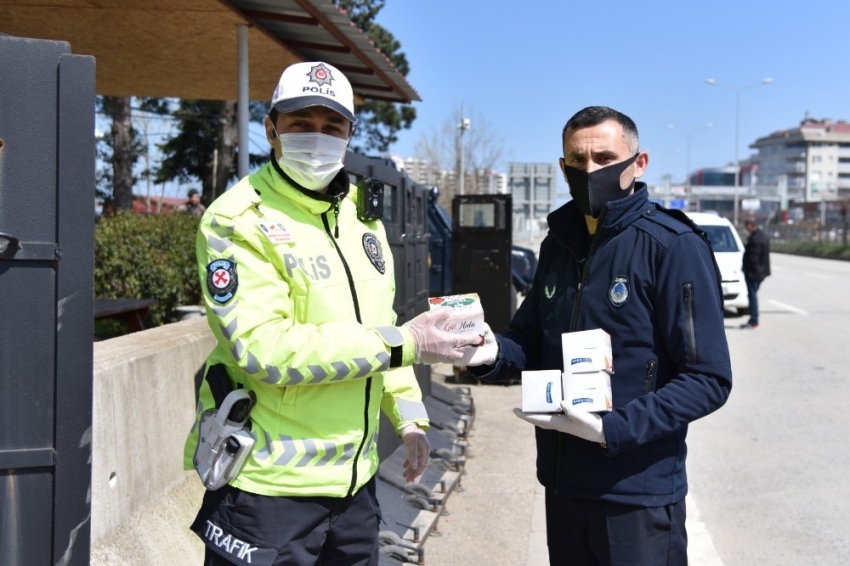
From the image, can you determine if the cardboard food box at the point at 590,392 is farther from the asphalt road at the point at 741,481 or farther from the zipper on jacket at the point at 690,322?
the asphalt road at the point at 741,481

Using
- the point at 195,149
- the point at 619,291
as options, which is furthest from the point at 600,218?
the point at 195,149

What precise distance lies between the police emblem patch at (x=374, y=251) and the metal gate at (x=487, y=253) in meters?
8.36

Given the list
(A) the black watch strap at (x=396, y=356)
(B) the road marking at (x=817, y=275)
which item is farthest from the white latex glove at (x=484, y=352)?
(B) the road marking at (x=817, y=275)

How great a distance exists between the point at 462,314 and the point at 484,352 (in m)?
0.26

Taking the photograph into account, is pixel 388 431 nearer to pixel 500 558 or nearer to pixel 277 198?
pixel 500 558

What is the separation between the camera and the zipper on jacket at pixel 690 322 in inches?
97.5

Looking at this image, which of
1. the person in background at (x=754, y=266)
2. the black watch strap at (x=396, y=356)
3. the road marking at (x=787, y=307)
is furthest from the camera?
the road marking at (x=787, y=307)

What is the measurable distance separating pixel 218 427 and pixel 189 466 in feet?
0.80

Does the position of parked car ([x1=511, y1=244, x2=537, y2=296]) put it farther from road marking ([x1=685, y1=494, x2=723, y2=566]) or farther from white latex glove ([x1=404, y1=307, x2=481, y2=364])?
white latex glove ([x1=404, y1=307, x2=481, y2=364])

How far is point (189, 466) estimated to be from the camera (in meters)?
2.43

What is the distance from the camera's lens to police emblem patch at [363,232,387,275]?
8.40 ft

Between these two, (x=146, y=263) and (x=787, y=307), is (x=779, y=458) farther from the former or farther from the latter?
(x=787, y=307)

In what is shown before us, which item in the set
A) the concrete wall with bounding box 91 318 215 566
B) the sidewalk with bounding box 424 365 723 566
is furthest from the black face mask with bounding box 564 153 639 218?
the sidewalk with bounding box 424 365 723 566

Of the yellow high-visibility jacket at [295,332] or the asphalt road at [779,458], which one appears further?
the asphalt road at [779,458]
